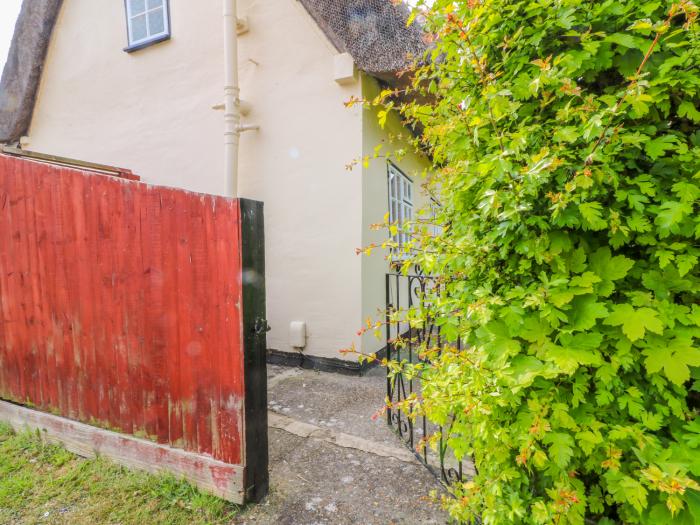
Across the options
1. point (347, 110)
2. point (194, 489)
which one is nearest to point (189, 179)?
point (347, 110)

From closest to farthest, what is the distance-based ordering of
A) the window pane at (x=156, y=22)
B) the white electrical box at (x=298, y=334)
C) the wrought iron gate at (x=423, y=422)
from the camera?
1. the wrought iron gate at (x=423, y=422)
2. the white electrical box at (x=298, y=334)
3. the window pane at (x=156, y=22)

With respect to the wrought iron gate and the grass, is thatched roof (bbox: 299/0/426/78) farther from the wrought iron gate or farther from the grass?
the grass

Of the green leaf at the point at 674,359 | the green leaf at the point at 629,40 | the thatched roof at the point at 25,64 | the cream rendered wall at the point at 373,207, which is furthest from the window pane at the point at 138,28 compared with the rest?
the green leaf at the point at 674,359

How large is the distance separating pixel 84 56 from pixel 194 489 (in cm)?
720

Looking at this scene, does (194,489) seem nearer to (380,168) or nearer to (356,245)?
(356,245)

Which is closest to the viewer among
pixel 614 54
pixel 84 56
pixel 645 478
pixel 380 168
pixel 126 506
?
pixel 645 478

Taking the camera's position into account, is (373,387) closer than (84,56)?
Yes

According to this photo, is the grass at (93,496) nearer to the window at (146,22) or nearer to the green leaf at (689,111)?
the green leaf at (689,111)

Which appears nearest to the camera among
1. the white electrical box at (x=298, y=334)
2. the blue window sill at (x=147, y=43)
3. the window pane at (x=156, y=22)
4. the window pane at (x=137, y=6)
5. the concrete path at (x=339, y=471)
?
the concrete path at (x=339, y=471)

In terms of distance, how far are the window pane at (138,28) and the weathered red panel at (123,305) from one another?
12.2ft

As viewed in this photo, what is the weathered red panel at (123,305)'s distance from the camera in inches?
81.9

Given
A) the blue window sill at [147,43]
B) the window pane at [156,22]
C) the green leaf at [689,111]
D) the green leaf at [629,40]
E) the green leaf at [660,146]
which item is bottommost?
the green leaf at [660,146]

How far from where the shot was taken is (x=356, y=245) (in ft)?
13.5

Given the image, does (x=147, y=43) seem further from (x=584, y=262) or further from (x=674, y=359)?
(x=674, y=359)
